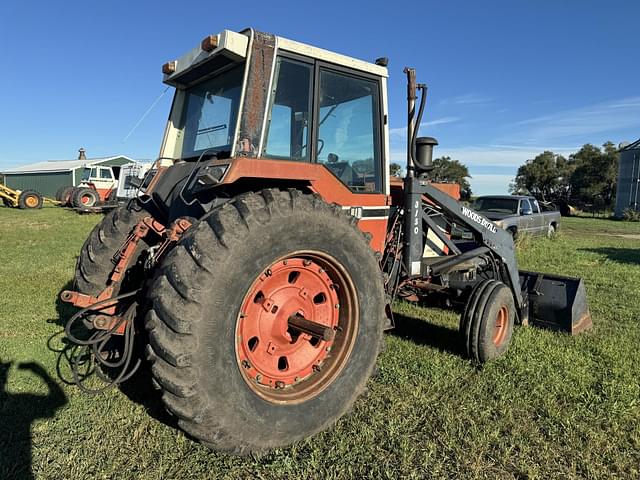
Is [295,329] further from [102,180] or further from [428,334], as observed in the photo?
[102,180]

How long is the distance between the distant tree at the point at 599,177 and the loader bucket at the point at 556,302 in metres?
40.7

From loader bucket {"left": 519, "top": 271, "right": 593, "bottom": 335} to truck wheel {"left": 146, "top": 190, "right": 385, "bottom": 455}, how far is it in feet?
9.15

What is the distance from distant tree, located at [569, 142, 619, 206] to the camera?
3947 centimetres

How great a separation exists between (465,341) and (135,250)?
299 centimetres

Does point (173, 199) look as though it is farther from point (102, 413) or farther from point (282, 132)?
point (102, 413)

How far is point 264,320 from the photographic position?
291 cm

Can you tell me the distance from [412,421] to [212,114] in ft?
9.62

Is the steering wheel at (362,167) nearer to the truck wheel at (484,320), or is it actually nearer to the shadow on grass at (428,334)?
the truck wheel at (484,320)

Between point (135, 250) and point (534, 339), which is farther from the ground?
point (135, 250)

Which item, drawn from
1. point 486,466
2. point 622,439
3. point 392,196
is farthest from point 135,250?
point 622,439

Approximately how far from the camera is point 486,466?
266 centimetres

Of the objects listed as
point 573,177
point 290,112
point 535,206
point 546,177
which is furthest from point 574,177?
point 290,112

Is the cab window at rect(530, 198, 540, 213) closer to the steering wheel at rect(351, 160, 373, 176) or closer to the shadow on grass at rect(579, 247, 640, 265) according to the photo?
the shadow on grass at rect(579, 247, 640, 265)

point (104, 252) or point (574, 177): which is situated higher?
point (574, 177)
